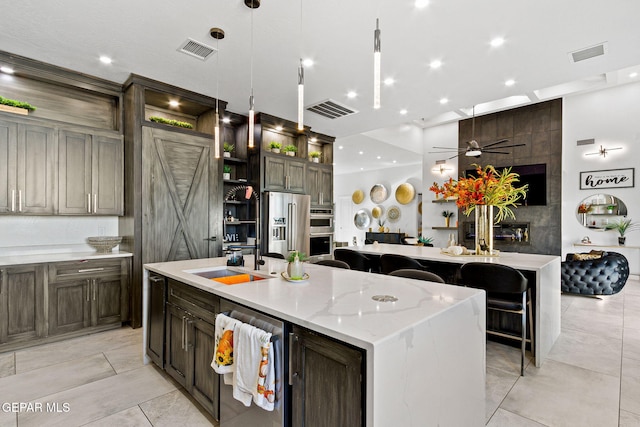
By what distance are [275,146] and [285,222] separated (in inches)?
50.1

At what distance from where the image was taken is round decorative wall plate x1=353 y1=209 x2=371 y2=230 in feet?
40.0

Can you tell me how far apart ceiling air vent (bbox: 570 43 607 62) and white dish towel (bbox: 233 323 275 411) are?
3946 mm

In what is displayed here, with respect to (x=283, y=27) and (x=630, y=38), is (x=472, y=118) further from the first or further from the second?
(x=283, y=27)

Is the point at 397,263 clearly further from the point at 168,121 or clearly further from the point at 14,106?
the point at 14,106

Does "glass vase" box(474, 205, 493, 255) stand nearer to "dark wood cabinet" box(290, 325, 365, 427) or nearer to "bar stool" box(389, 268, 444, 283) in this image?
"bar stool" box(389, 268, 444, 283)

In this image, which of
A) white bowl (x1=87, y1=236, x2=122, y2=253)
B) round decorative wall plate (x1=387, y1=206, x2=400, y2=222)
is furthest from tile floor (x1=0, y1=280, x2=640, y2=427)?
round decorative wall plate (x1=387, y1=206, x2=400, y2=222)

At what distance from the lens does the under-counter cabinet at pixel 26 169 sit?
3131 millimetres

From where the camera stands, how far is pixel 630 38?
2.90 metres

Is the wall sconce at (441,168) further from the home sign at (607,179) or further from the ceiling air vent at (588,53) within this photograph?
the ceiling air vent at (588,53)

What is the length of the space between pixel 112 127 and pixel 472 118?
26.1 ft

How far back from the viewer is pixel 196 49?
3.07 metres

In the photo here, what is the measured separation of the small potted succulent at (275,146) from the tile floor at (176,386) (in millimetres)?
3263

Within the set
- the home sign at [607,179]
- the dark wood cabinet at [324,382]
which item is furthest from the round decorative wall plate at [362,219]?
the dark wood cabinet at [324,382]

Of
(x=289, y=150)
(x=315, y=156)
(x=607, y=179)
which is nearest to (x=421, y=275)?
(x=289, y=150)
